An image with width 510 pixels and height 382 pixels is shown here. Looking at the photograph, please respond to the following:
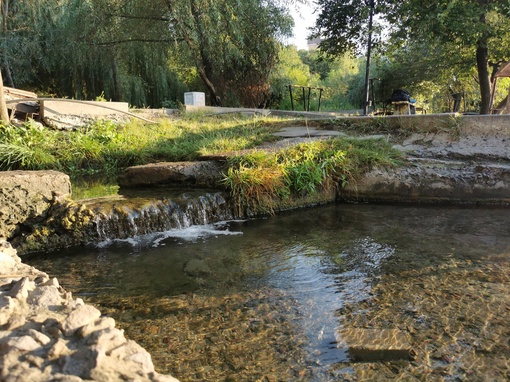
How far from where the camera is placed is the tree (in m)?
10.9

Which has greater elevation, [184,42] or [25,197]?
[184,42]

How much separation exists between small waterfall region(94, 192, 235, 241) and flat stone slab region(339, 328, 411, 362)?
2.98 m

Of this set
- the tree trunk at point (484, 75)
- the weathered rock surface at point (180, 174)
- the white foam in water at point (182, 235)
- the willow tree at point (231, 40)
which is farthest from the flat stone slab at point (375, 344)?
the tree trunk at point (484, 75)

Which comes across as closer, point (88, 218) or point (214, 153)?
point (88, 218)

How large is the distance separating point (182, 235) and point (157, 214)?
43cm

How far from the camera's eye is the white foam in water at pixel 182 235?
183 inches

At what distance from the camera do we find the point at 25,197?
14.5ft

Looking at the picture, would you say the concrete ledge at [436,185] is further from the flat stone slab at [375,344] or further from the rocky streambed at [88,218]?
the flat stone slab at [375,344]

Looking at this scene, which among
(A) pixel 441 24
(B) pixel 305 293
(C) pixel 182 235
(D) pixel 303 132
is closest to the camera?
(B) pixel 305 293

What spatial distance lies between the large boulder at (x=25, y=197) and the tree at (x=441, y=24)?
10102mm

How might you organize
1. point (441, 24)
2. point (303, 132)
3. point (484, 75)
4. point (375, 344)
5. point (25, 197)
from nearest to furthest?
point (375, 344) < point (25, 197) < point (303, 132) < point (441, 24) < point (484, 75)

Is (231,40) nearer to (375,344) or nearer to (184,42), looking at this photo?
(184,42)

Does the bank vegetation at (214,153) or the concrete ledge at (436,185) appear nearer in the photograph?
the bank vegetation at (214,153)

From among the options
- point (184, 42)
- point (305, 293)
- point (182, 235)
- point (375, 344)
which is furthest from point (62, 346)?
point (184, 42)
